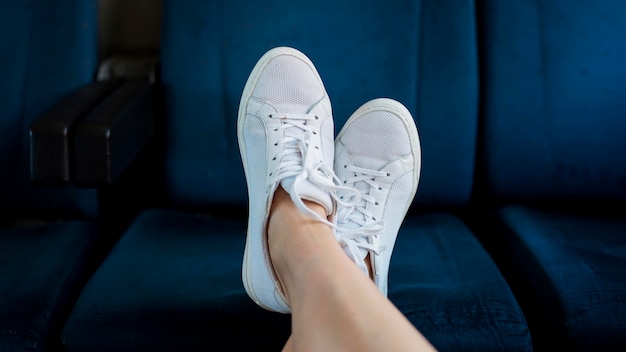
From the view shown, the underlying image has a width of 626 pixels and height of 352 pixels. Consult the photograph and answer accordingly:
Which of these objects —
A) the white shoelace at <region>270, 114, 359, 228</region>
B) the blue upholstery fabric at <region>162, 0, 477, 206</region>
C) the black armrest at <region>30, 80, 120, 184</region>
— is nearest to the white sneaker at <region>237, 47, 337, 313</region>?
the white shoelace at <region>270, 114, 359, 228</region>

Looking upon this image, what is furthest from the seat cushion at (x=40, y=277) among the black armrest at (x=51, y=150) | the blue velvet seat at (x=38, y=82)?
the black armrest at (x=51, y=150)

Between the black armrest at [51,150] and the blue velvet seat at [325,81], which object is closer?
the black armrest at [51,150]

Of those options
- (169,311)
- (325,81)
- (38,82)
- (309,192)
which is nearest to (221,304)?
(169,311)

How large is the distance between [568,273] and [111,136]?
0.75 meters

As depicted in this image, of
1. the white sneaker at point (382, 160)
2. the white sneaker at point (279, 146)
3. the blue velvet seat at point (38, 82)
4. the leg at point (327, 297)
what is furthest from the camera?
the blue velvet seat at point (38, 82)

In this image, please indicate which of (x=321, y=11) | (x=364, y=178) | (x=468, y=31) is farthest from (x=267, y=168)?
(x=468, y=31)

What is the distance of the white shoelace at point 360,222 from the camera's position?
3.14 ft

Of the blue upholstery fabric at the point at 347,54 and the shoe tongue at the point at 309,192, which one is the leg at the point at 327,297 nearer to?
the shoe tongue at the point at 309,192

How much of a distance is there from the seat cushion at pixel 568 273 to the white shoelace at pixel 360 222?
26 cm

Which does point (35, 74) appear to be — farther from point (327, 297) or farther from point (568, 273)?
point (568, 273)

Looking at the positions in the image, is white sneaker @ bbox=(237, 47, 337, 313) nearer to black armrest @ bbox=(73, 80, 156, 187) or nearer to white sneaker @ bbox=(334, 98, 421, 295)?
white sneaker @ bbox=(334, 98, 421, 295)

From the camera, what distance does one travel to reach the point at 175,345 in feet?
3.13

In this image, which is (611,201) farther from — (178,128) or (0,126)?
(0,126)

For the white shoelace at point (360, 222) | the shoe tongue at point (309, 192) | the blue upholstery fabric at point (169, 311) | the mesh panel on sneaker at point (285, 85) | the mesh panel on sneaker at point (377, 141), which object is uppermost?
the mesh panel on sneaker at point (285, 85)
